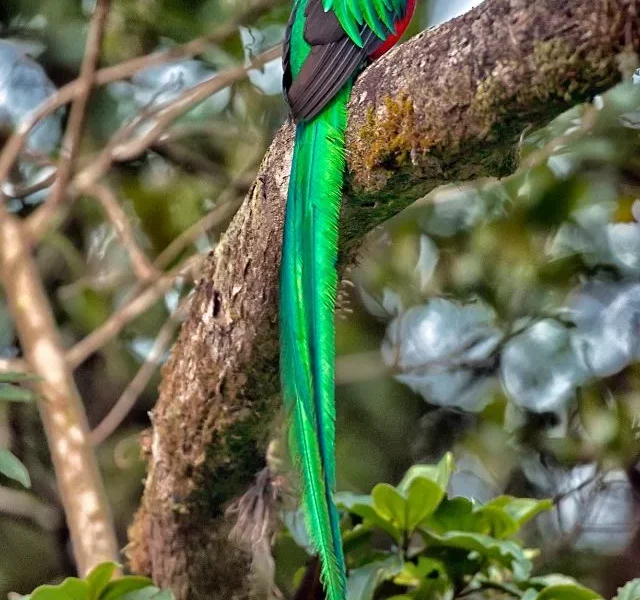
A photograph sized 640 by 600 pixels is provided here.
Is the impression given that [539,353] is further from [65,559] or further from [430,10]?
[65,559]

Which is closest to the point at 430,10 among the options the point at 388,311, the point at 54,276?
the point at 388,311

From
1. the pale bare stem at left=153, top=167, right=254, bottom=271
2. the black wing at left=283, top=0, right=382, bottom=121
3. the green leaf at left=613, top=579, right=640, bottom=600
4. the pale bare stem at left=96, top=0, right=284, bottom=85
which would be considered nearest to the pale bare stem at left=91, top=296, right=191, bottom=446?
the pale bare stem at left=153, top=167, right=254, bottom=271

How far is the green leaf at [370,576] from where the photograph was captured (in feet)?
5.25

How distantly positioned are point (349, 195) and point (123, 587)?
67 centimetres

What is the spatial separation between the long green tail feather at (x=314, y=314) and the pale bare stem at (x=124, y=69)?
1475 mm

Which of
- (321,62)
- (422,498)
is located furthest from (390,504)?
(321,62)

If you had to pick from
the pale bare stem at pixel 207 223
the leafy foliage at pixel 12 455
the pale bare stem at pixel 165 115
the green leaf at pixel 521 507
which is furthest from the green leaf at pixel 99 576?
the pale bare stem at pixel 165 115

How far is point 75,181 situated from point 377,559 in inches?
67.3

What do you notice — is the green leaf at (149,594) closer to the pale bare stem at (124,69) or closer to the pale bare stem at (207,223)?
the pale bare stem at (207,223)

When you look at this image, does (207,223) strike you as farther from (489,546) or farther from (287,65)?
(489,546)

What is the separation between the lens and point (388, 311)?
338cm

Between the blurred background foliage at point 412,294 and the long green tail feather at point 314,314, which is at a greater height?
the long green tail feather at point 314,314

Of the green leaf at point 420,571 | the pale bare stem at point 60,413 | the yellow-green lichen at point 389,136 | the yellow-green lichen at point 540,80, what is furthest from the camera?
the pale bare stem at point 60,413

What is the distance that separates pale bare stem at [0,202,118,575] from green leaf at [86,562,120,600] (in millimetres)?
581
